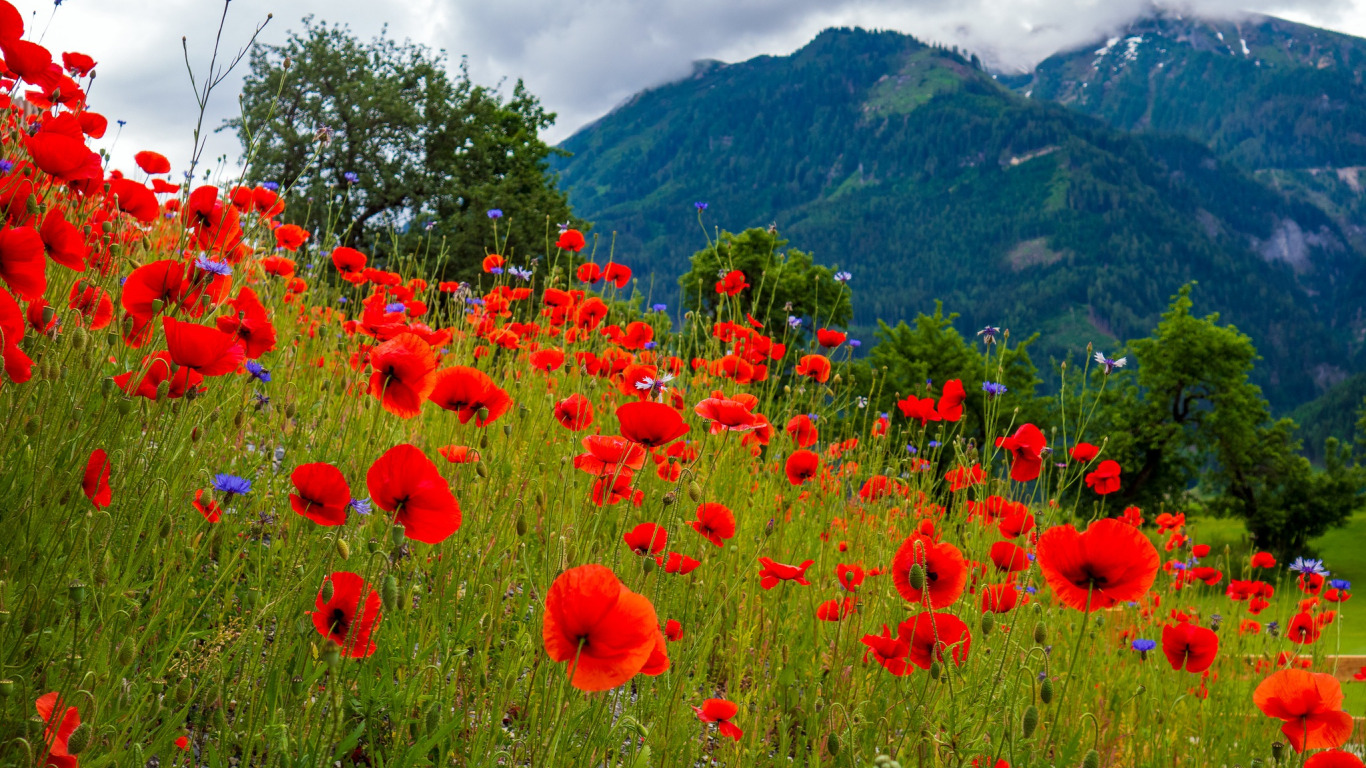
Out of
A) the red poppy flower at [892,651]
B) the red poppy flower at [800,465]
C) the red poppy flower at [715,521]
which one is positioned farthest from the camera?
the red poppy flower at [800,465]

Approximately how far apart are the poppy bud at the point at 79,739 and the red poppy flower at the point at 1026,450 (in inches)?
75.3

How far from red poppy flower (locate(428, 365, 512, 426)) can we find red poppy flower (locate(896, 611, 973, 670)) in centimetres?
108

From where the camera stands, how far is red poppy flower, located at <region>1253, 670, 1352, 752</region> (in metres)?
1.75

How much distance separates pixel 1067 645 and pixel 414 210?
2587cm

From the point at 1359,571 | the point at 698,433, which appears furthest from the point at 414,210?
the point at 1359,571

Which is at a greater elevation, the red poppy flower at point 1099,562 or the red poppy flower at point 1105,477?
the red poppy flower at point 1105,477

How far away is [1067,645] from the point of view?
12.6 ft

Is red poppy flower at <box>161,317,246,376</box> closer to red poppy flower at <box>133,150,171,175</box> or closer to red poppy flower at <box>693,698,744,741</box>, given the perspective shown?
red poppy flower at <box>693,698,744,741</box>

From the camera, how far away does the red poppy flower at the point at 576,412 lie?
6.76 ft

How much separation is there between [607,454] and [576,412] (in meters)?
0.47

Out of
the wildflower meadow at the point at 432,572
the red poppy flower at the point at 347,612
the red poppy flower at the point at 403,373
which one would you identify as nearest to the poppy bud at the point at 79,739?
the wildflower meadow at the point at 432,572

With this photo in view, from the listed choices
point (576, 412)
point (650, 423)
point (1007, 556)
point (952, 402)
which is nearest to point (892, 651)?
point (1007, 556)

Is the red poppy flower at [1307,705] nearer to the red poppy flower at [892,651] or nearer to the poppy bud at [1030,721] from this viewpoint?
the poppy bud at [1030,721]

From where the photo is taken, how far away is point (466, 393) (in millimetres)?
1875
